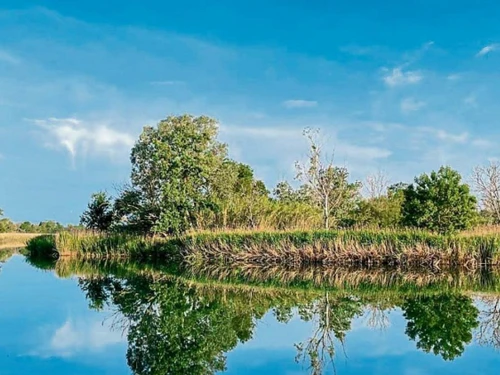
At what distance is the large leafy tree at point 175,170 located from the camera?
21.3 m

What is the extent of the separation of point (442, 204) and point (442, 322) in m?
18.7

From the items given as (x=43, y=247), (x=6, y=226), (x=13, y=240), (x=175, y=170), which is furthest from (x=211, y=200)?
(x=6, y=226)

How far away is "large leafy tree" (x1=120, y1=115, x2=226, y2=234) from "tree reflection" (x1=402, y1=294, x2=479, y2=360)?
1327cm

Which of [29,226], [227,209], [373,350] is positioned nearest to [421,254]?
[227,209]

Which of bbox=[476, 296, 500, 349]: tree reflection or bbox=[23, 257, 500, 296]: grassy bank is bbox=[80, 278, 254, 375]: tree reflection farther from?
bbox=[476, 296, 500, 349]: tree reflection

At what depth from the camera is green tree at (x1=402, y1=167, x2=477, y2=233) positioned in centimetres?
2452

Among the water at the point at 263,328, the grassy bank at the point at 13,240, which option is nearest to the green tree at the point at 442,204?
the water at the point at 263,328

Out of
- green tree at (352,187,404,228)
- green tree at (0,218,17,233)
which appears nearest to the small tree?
green tree at (352,187,404,228)

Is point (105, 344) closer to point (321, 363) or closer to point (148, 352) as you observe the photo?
point (148, 352)

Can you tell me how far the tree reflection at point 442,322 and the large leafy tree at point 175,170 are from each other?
13266 mm

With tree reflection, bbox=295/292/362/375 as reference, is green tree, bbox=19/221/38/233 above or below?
above

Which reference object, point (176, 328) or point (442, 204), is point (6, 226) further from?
point (176, 328)

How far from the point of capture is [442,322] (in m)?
7.14

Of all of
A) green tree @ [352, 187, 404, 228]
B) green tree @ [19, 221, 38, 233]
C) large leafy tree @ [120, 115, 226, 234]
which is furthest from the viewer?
green tree @ [19, 221, 38, 233]
